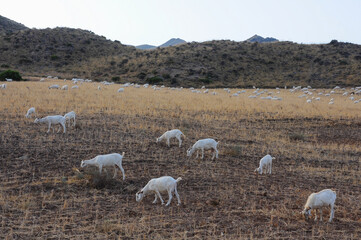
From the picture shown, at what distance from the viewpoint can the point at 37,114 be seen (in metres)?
20.7

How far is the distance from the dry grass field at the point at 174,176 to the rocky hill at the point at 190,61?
1641 inches

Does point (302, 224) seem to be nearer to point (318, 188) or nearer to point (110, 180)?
point (318, 188)

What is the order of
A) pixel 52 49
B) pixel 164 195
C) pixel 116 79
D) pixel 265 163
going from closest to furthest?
pixel 164 195 → pixel 265 163 → pixel 116 79 → pixel 52 49

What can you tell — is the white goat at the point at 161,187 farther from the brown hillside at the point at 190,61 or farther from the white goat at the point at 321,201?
the brown hillside at the point at 190,61

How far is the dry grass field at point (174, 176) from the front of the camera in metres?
7.77

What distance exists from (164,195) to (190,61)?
6251 centimetres

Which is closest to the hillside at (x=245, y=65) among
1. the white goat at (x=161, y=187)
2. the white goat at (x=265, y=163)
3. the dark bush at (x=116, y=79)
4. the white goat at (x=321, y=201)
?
the dark bush at (x=116, y=79)

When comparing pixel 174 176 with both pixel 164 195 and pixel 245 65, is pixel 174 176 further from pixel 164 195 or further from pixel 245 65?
pixel 245 65

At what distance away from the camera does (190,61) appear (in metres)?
71.1

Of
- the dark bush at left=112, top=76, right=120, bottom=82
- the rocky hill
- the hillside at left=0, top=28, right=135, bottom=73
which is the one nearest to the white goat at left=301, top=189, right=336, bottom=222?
the rocky hill

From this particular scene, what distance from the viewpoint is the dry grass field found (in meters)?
7.77

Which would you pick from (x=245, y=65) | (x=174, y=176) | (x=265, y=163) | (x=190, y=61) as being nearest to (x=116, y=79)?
(x=190, y=61)

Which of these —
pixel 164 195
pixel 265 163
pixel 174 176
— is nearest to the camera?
pixel 164 195

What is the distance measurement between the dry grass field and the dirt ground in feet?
0.10
